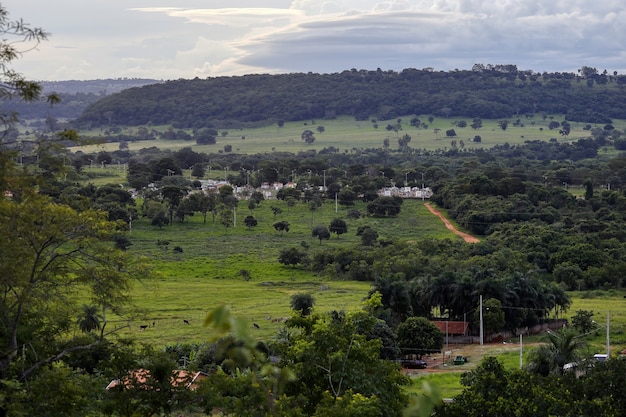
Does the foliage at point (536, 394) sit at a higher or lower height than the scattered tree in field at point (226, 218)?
higher

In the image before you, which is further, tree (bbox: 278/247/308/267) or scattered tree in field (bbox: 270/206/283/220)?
scattered tree in field (bbox: 270/206/283/220)

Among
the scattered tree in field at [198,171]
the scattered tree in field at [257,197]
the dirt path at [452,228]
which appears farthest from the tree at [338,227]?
the scattered tree in field at [198,171]

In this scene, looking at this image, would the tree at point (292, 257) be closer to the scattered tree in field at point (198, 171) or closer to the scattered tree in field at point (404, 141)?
the scattered tree in field at point (198, 171)

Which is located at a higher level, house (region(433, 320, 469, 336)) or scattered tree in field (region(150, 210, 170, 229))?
scattered tree in field (region(150, 210, 170, 229))

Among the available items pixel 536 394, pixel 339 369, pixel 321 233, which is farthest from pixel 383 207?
pixel 339 369

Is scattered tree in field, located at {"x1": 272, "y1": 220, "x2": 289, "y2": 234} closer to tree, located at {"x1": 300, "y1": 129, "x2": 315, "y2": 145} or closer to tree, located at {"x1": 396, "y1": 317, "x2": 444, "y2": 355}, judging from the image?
tree, located at {"x1": 396, "y1": 317, "x2": 444, "y2": 355}

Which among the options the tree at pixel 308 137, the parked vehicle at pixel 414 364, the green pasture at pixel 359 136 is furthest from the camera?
the tree at pixel 308 137

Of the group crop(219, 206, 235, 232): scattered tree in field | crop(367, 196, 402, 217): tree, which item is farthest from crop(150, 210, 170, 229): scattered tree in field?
crop(367, 196, 402, 217): tree
